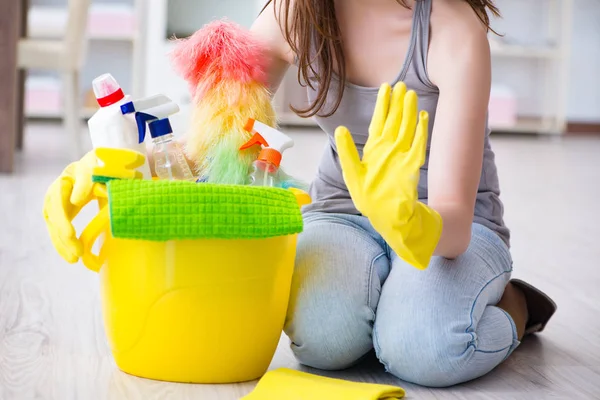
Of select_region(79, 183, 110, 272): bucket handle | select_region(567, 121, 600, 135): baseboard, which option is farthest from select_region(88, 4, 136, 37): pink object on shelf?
select_region(79, 183, 110, 272): bucket handle

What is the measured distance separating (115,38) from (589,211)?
270cm

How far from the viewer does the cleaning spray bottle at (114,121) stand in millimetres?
859

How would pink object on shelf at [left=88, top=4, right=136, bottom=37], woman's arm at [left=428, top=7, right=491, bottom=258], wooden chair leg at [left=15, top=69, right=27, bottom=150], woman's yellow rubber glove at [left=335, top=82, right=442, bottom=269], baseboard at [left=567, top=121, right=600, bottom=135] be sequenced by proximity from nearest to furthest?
1. woman's yellow rubber glove at [left=335, top=82, right=442, bottom=269]
2. woman's arm at [left=428, top=7, right=491, bottom=258]
3. wooden chair leg at [left=15, top=69, right=27, bottom=150]
4. pink object on shelf at [left=88, top=4, right=136, bottom=37]
5. baseboard at [left=567, top=121, right=600, bottom=135]

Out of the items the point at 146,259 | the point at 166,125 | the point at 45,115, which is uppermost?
the point at 166,125

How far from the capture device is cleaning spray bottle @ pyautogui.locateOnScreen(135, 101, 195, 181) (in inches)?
34.9

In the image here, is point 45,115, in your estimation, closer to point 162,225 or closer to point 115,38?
point 115,38

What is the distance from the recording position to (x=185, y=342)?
0.84m

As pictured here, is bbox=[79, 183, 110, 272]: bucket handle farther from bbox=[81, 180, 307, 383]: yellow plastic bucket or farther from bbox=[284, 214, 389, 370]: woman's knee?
bbox=[284, 214, 389, 370]: woman's knee

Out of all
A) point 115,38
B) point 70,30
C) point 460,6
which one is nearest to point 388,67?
point 460,6

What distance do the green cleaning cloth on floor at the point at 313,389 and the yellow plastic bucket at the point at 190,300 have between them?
0.04 m

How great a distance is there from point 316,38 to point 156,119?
0.22m

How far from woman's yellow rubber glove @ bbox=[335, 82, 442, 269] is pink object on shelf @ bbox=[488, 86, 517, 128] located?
378 centimetres

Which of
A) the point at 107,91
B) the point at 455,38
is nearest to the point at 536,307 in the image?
→ the point at 455,38

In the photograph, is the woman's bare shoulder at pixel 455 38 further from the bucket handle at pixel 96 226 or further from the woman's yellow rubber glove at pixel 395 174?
the bucket handle at pixel 96 226
